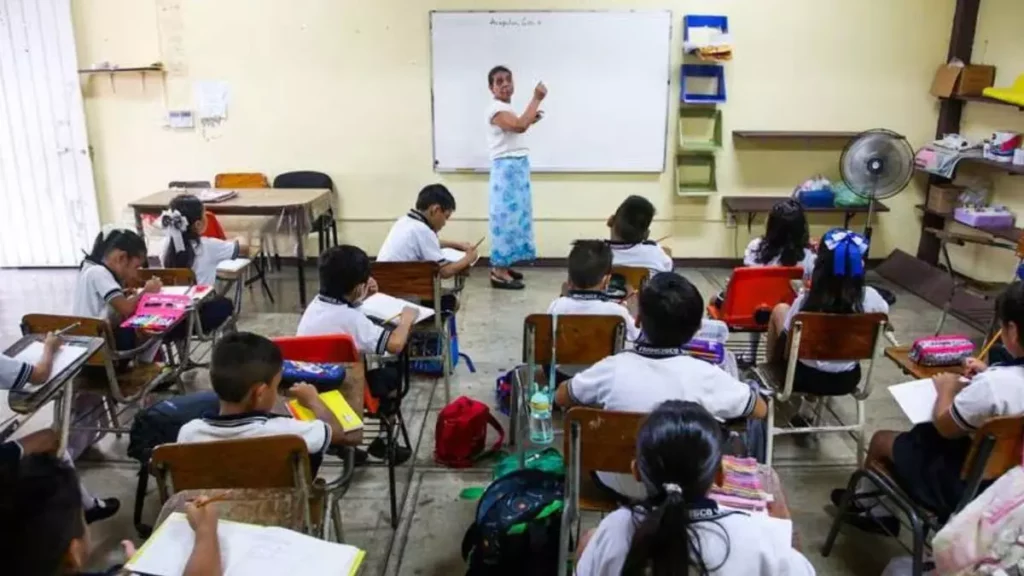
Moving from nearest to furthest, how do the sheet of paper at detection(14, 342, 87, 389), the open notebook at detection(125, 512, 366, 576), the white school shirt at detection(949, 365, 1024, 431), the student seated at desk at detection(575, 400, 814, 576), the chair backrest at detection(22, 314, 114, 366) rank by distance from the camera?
the student seated at desk at detection(575, 400, 814, 576) < the open notebook at detection(125, 512, 366, 576) < the white school shirt at detection(949, 365, 1024, 431) < the sheet of paper at detection(14, 342, 87, 389) < the chair backrest at detection(22, 314, 114, 366)

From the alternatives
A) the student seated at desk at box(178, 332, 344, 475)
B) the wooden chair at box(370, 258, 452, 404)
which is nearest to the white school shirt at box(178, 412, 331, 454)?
the student seated at desk at box(178, 332, 344, 475)

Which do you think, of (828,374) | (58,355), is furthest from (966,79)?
(58,355)

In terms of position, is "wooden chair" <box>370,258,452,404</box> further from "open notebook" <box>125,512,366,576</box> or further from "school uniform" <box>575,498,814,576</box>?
"school uniform" <box>575,498,814,576</box>

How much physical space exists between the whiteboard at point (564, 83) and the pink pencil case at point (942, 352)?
11.7ft

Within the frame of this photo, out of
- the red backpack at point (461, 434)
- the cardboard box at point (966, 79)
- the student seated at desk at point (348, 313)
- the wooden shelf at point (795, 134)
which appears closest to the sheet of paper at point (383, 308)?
the student seated at desk at point (348, 313)

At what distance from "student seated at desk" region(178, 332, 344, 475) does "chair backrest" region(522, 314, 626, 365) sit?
0.93 metres

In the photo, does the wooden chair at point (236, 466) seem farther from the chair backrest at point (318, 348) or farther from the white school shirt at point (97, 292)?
the white school shirt at point (97, 292)

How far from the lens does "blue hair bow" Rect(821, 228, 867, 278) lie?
9.18ft

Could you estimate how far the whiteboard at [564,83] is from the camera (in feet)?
18.2

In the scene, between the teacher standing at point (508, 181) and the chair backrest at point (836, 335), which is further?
the teacher standing at point (508, 181)

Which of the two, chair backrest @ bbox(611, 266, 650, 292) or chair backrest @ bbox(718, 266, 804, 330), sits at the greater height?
chair backrest @ bbox(611, 266, 650, 292)

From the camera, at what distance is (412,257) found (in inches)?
151

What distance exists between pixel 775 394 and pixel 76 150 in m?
5.28

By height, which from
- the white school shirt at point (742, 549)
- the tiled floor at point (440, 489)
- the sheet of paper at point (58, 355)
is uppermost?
the white school shirt at point (742, 549)
